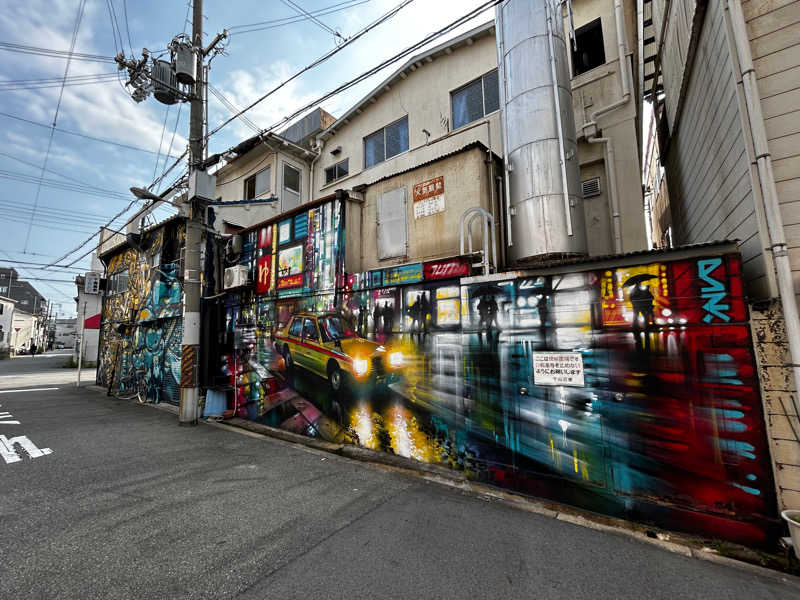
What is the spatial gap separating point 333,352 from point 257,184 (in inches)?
377

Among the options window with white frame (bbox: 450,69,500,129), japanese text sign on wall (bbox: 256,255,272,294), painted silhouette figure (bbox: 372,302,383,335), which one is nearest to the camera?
painted silhouette figure (bbox: 372,302,383,335)

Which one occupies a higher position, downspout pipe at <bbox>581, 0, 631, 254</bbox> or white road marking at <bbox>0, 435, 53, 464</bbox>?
downspout pipe at <bbox>581, 0, 631, 254</bbox>

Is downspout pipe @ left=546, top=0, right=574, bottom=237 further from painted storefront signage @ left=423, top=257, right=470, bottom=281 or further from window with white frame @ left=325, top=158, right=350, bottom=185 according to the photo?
window with white frame @ left=325, top=158, right=350, bottom=185

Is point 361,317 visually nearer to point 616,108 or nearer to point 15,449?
point 616,108

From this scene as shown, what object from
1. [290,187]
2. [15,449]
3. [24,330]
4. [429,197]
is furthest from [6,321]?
[429,197]

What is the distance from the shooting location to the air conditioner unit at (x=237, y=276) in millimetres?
9297

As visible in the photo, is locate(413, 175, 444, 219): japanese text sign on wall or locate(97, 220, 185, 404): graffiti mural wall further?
locate(97, 220, 185, 404): graffiti mural wall

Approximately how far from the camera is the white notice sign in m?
4.42

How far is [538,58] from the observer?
5723 mm

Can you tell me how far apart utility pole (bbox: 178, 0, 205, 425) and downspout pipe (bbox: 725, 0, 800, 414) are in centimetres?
1065

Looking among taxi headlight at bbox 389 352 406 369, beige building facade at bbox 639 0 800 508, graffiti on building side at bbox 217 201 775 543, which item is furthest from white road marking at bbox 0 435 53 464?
beige building facade at bbox 639 0 800 508

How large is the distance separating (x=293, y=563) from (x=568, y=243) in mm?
5310

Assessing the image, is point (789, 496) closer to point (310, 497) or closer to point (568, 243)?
point (568, 243)

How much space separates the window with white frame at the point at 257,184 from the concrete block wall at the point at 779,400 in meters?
13.6
